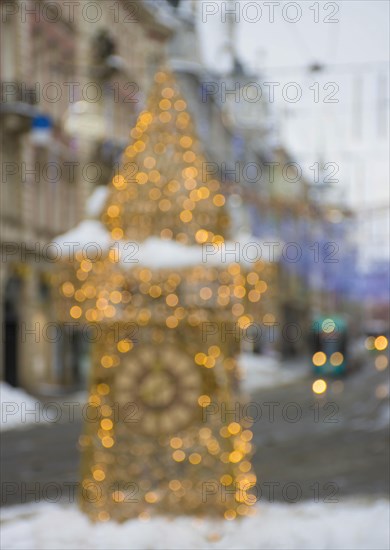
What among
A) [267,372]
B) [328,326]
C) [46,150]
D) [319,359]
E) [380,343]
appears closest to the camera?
[46,150]

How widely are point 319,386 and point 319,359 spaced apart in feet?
14.5

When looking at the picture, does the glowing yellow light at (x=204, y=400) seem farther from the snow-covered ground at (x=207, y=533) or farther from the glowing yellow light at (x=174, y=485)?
the snow-covered ground at (x=207, y=533)

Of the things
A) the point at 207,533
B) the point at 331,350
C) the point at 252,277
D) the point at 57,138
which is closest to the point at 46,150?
the point at 57,138

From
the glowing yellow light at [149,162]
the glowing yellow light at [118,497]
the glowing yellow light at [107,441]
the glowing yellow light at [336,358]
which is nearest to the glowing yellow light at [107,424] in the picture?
the glowing yellow light at [107,441]

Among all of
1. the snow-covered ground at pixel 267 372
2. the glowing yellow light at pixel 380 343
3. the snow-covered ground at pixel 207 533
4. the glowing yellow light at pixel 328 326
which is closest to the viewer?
the snow-covered ground at pixel 207 533

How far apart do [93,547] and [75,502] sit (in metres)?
1.65

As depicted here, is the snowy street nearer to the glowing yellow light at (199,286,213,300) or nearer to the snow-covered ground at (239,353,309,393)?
the glowing yellow light at (199,286,213,300)

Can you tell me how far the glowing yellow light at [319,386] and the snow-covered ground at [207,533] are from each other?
17.3 metres

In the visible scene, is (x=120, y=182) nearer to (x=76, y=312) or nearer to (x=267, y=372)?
(x=76, y=312)

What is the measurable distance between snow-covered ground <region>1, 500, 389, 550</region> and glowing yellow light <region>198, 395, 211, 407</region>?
73cm

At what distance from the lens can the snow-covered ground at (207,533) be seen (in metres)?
5.31

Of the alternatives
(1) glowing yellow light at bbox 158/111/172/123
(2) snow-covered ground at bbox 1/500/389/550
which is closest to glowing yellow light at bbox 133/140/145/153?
(1) glowing yellow light at bbox 158/111/172/123

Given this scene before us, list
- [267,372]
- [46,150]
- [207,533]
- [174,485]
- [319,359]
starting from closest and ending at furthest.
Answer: [207,533], [174,485], [46,150], [319,359], [267,372]

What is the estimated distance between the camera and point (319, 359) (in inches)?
1162
